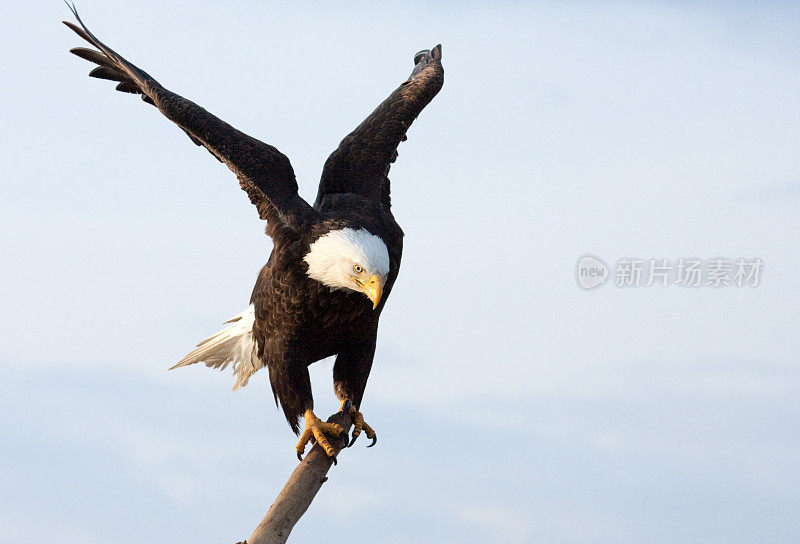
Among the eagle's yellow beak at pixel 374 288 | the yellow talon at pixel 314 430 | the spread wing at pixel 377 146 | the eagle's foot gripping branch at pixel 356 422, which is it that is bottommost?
the yellow talon at pixel 314 430

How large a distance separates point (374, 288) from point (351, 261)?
8.9 inches

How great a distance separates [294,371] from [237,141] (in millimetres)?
1683

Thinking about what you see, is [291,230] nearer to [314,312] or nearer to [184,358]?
[314,312]

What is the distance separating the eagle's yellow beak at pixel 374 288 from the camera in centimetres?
584

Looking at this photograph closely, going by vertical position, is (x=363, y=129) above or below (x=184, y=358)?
above

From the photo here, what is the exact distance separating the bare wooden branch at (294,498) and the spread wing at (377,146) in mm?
1880

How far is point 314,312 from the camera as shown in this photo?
20.4ft

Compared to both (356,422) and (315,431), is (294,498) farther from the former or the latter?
(356,422)

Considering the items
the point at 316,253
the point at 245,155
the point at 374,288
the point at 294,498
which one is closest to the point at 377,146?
the point at 245,155

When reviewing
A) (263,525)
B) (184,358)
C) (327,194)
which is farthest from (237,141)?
(263,525)

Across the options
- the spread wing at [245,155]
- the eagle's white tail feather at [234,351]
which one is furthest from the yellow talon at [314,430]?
the spread wing at [245,155]

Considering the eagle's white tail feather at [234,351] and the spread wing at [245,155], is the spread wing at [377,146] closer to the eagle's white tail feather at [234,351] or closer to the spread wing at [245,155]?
the spread wing at [245,155]

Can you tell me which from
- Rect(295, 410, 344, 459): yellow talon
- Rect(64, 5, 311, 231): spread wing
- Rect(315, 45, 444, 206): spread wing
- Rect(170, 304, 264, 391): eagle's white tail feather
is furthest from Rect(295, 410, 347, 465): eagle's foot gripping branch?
Rect(315, 45, 444, 206): spread wing

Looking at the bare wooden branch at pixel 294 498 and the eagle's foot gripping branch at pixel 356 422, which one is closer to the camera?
the bare wooden branch at pixel 294 498
